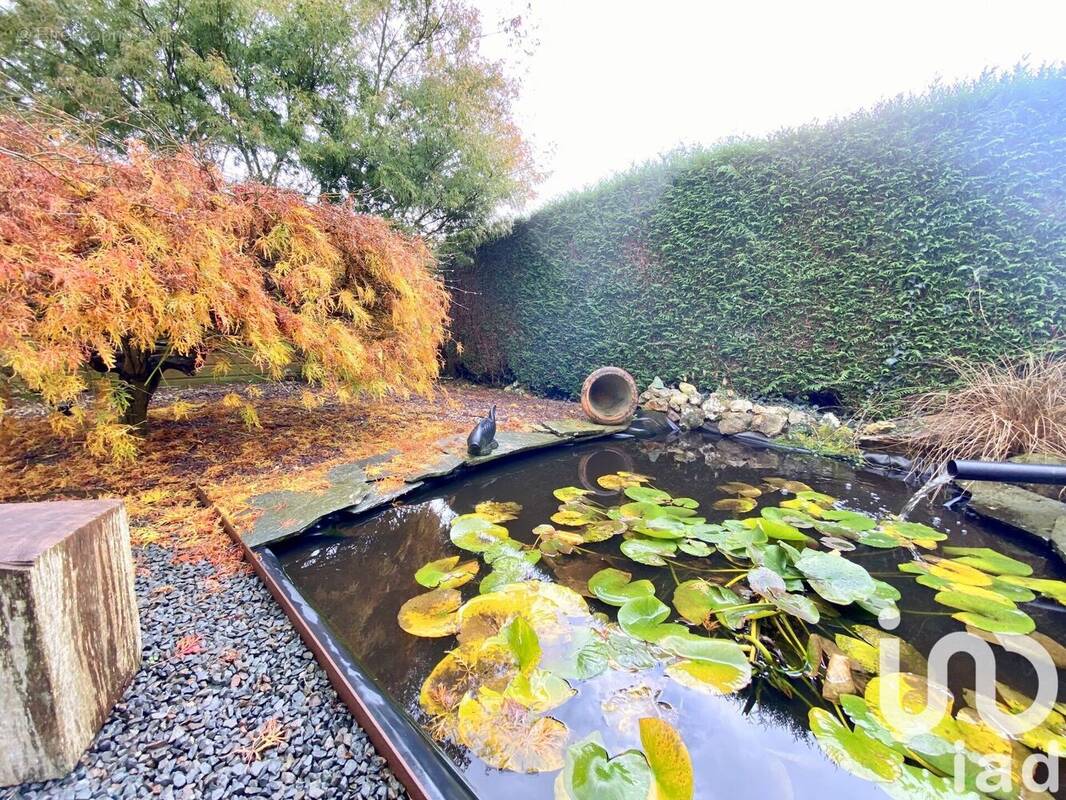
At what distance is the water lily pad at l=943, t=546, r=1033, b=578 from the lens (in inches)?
64.5

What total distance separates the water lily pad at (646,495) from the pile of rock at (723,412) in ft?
6.74

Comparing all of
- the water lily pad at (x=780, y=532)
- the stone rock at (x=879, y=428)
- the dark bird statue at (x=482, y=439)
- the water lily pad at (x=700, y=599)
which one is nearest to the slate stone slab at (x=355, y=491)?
the dark bird statue at (x=482, y=439)

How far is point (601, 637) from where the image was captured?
1286 mm

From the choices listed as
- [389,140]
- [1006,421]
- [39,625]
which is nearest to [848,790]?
[39,625]

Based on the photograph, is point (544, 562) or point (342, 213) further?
point (342, 213)

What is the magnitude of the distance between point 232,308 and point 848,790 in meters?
2.80

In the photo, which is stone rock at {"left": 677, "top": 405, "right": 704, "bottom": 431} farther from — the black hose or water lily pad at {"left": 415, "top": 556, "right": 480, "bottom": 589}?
water lily pad at {"left": 415, "top": 556, "right": 480, "bottom": 589}

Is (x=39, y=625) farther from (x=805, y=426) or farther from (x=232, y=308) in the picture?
(x=805, y=426)

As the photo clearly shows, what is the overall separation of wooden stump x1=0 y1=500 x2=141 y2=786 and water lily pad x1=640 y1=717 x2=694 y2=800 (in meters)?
1.19

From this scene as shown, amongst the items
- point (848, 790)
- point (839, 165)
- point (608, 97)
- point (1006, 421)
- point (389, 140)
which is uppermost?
point (608, 97)

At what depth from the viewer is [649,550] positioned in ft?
5.73

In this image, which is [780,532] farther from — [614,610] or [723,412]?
[723,412]

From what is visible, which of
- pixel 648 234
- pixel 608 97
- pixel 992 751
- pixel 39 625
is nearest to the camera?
pixel 39 625

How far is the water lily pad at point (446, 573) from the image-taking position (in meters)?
1.57
